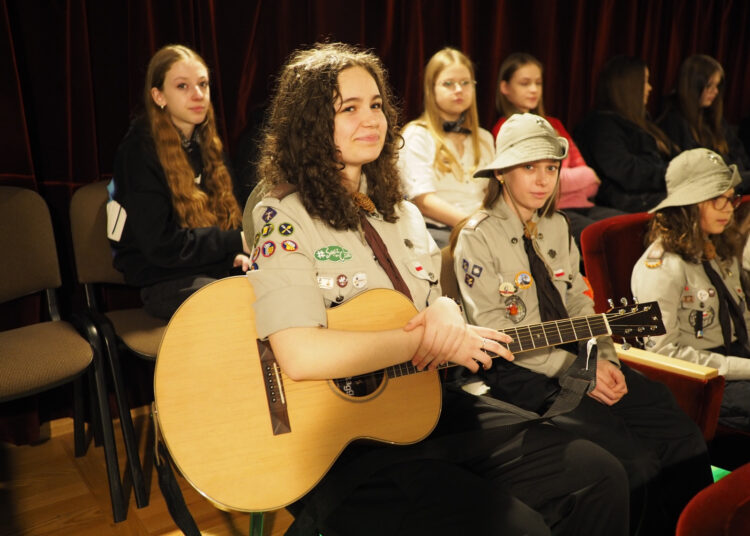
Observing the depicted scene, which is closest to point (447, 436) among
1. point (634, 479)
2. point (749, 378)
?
point (634, 479)

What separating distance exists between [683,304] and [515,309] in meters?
0.82

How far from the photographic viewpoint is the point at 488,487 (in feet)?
4.85

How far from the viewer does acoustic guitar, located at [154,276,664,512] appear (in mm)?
1438

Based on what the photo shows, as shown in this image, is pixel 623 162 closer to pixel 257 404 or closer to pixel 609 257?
pixel 609 257

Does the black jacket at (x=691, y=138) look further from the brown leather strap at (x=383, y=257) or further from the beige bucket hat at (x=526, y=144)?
the brown leather strap at (x=383, y=257)

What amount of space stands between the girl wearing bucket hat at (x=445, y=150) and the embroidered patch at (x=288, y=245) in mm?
1728

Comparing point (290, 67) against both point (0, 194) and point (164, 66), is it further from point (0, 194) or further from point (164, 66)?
point (0, 194)

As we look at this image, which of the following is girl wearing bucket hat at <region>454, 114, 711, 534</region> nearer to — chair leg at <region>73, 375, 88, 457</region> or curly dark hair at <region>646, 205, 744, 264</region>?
curly dark hair at <region>646, 205, 744, 264</region>

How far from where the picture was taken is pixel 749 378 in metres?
2.34

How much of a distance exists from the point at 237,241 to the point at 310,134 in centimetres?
118

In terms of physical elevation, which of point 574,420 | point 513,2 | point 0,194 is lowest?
point 574,420

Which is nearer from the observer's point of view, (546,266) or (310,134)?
(310,134)

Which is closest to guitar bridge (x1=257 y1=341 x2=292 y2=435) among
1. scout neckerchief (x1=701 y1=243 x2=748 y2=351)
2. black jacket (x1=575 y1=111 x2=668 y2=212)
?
scout neckerchief (x1=701 y1=243 x2=748 y2=351)

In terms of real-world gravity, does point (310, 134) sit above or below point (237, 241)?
above
